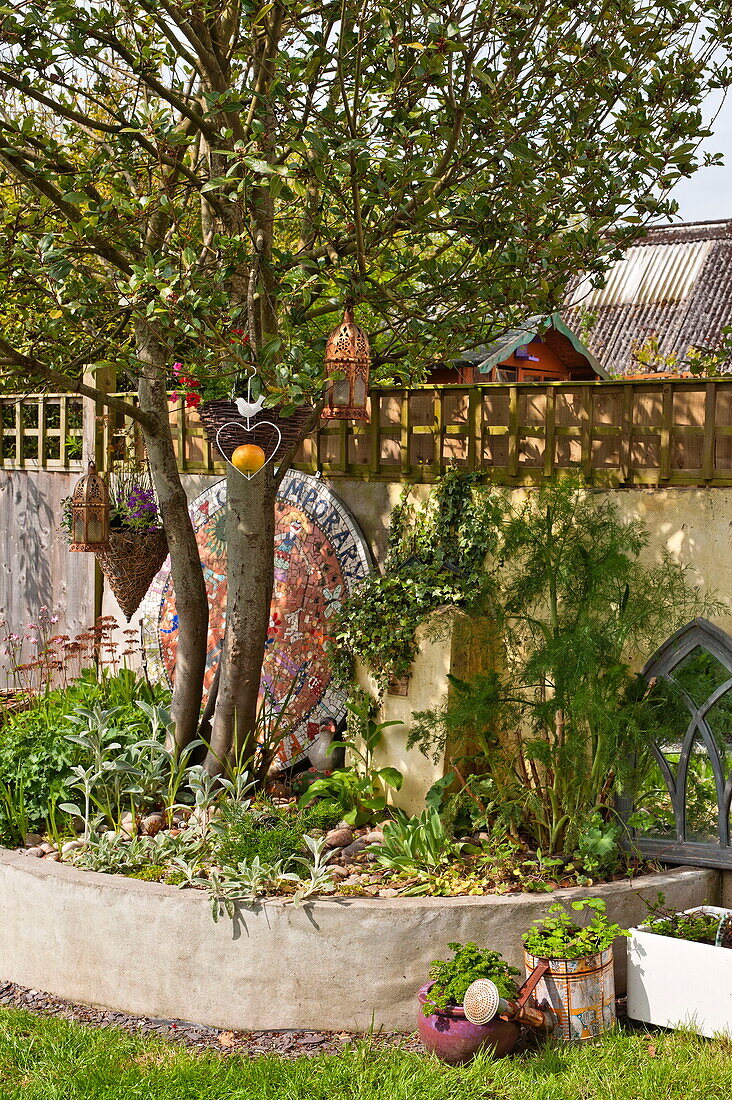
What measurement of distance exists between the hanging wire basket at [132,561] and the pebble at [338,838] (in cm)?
262

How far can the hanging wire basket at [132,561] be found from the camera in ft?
25.7

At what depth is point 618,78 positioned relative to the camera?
21.0 feet

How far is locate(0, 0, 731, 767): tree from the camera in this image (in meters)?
5.21

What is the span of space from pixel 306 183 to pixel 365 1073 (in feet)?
15.2

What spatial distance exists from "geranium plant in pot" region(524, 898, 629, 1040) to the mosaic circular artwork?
250cm

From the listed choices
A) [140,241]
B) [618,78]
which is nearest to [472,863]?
[140,241]

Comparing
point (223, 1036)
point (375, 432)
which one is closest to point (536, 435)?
point (375, 432)

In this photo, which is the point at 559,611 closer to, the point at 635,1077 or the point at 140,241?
the point at 635,1077

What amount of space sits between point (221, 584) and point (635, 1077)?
461 centimetres

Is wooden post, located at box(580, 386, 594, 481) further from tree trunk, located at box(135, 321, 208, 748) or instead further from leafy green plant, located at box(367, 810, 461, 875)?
tree trunk, located at box(135, 321, 208, 748)

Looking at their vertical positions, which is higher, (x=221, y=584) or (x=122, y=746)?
(x=221, y=584)

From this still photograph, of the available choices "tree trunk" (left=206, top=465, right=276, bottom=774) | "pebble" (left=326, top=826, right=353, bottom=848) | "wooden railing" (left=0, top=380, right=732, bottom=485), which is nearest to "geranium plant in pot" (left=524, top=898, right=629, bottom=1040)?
"pebble" (left=326, top=826, right=353, bottom=848)

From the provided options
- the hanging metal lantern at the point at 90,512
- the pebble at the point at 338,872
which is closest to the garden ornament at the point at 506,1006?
the pebble at the point at 338,872

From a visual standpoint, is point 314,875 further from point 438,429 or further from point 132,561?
point 132,561
